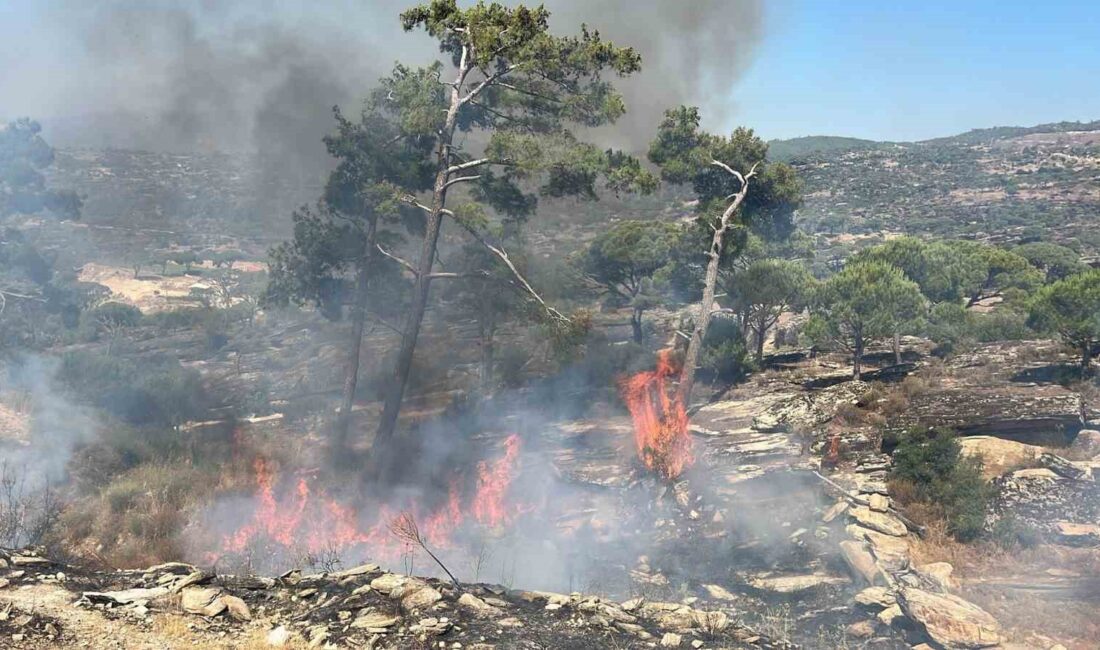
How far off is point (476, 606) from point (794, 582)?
5.19 meters

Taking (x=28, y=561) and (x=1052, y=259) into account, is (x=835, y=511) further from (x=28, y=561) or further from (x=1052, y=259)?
(x=1052, y=259)

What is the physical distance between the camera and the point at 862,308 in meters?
20.3

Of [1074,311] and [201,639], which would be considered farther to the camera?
[1074,311]

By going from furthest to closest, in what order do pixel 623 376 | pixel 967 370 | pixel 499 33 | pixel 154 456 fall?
1. pixel 623 376
2. pixel 967 370
3. pixel 154 456
4. pixel 499 33

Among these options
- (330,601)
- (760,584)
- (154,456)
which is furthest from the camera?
(154,456)

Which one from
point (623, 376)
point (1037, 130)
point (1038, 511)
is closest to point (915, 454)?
point (1038, 511)

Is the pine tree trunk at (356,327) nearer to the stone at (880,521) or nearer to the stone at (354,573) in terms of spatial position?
the stone at (354,573)

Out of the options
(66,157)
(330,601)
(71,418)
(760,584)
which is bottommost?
(760,584)

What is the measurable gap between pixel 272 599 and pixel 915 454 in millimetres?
11500

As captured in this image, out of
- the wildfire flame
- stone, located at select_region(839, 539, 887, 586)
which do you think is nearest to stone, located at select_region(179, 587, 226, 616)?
stone, located at select_region(839, 539, 887, 586)

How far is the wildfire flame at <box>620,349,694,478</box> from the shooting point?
15.7m

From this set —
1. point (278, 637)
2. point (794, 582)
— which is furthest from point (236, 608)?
point (794, 582)

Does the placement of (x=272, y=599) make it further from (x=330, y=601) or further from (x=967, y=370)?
(x=967, y=370)

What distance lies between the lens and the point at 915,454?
44.5 feet
